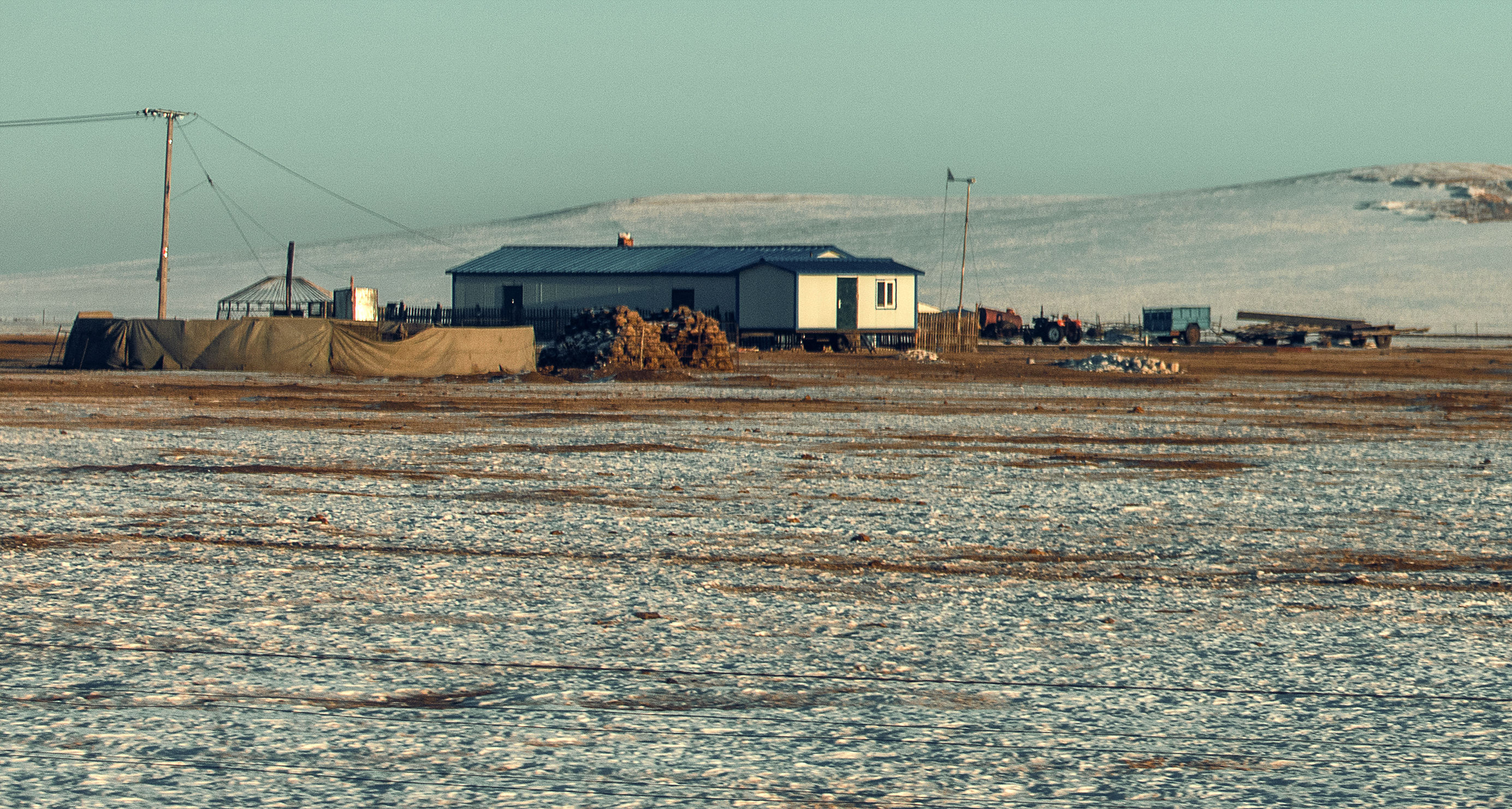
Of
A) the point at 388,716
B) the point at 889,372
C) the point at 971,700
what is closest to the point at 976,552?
the point at 971,700

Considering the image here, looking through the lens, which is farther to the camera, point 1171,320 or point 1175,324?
point 1175,324

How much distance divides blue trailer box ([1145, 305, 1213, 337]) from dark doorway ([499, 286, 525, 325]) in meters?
30.6

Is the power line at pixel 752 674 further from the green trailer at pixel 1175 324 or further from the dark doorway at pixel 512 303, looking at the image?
the green trailer at pixel 1175 324

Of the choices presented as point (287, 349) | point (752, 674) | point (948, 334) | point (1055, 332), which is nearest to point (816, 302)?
point (948, 334)

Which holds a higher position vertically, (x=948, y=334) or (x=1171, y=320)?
(x=1171, y=320)

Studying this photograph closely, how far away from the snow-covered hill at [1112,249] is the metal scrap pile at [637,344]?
79519 millimetres

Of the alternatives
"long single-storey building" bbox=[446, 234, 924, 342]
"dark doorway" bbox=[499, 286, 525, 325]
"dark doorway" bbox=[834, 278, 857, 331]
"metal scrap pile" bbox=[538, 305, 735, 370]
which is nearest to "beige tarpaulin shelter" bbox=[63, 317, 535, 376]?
"metal scrap pile" bbox=[538, 305, 735, 370]

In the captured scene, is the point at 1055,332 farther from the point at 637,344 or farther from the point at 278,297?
the point at 637,344

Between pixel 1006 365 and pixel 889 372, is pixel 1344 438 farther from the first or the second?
pixel 1006 365

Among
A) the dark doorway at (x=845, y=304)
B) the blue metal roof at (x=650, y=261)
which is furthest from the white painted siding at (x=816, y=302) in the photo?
the blue metal roof at (x=650, y=261)

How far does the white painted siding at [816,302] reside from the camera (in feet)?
225

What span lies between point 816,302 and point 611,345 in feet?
86.2

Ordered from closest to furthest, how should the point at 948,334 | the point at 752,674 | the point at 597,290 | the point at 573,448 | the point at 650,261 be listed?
the point at 752,674, the point at 573,448, the point at 948,334, the point at 597,290, the point at 650,261

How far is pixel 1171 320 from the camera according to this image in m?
Result: 84.6
